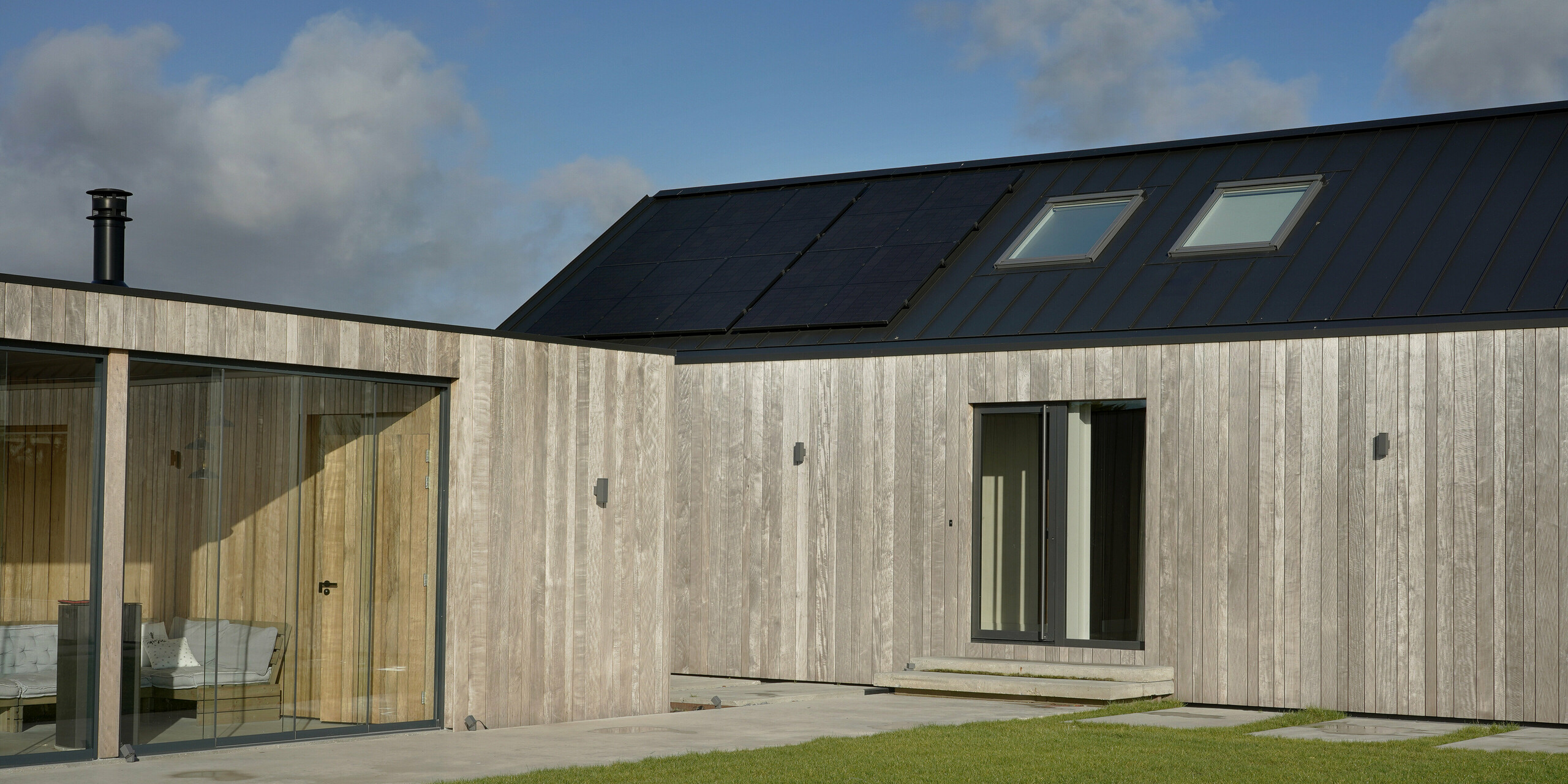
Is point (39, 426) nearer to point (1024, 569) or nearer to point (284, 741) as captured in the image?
point (284, 741)

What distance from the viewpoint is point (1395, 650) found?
10.5 m

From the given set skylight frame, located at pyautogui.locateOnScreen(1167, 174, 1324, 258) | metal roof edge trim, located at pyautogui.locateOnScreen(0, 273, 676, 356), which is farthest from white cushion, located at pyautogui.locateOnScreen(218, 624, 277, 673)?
skylight frame, located at pyautogui.locateOnScreen(1167, 174, 1324, 258)

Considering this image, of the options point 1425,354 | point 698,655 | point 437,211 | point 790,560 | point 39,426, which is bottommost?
point 698,655

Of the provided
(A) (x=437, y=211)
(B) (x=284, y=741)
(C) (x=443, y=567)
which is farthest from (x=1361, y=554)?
(A) (x=437, y=211)

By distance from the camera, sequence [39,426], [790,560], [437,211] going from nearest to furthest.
Answer: [39,426] → [790,560] → [437,211]

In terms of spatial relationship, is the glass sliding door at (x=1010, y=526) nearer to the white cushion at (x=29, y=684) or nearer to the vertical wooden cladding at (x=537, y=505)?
the vertical wooden cladding at (x=537, y=505)

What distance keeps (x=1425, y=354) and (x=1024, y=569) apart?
358cm

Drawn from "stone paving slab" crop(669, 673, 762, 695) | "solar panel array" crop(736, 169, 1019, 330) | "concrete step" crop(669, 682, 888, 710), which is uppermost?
"solar panel array" crop(736, 169, 1019, 330)

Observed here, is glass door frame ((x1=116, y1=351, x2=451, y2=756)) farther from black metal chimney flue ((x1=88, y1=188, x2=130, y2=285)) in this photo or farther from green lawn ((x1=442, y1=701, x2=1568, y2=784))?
green lawn ((x1=442, y1=701, x2=1568, y2=784))

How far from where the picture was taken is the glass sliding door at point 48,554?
7230 millimetres

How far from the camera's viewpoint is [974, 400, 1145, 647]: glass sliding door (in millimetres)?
11812

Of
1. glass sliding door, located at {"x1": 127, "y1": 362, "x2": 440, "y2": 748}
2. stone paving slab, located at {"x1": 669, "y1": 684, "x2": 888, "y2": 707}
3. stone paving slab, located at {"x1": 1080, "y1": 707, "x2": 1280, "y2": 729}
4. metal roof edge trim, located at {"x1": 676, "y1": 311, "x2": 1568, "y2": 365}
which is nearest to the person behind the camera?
glass sliding door, located at {"x1": 127, "y1": 362, "x2": 440, "y2": 748}

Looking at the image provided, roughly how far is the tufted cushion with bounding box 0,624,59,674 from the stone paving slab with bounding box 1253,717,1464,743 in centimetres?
695

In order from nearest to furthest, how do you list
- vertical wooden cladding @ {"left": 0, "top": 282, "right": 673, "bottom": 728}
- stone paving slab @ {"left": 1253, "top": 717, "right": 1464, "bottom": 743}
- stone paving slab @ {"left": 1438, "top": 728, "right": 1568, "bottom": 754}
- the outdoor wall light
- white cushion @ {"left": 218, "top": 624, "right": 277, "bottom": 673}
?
white cushion @ {"left": 218, "top": 624, "right": 277, "bottom": 673}
stone paving slab @ {"left": 1438, "top": 728, "right": 1568, "bottom": 754}
vertical wooden cladding @ {"left": 0, "top": 282, "right": 673, "bottom": 728}
stone paving slab @ {"left": 1253, "top": 717, "right": 1464, "bottom": 743}
the outdoor wall light
